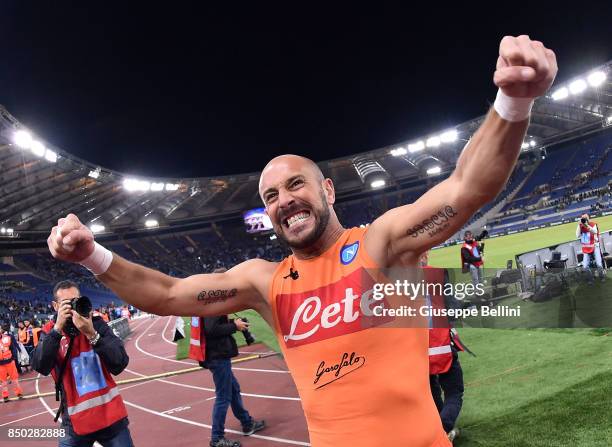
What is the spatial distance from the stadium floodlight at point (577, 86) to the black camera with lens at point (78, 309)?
119 ft

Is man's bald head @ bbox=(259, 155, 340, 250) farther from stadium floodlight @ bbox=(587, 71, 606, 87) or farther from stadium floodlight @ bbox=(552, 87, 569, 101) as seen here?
stadium floodlight @ bbox=(552, 87, 569, 101)

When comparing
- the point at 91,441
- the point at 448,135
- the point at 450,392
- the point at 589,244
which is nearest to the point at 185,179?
the point at 448,135

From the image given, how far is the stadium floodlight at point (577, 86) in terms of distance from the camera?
105ft

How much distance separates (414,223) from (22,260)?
157 feet

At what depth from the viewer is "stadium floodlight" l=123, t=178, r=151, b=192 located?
1452 inches

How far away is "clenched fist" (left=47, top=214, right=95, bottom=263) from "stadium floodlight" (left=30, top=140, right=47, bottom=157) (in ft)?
90.4

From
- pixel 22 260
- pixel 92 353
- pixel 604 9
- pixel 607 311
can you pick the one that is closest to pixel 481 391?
pixel 607 311

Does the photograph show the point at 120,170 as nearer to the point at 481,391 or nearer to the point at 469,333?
the point at 469,333

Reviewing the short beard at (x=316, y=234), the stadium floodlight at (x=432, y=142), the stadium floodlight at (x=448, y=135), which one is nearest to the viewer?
the short beard at (x=316, y=234)

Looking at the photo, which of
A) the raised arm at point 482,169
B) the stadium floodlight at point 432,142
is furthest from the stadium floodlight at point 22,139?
the stadium floodlight at point 432,142

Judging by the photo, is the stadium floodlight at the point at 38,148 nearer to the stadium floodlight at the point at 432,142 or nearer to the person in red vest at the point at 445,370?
the person in red vest at the point at 445,370

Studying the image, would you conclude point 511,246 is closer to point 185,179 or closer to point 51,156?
point 51,156

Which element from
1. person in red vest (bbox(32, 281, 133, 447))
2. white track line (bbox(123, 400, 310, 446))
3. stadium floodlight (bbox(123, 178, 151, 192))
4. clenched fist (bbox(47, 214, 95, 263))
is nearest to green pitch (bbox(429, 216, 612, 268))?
white track line (bbox(123, 400, 310, 446))

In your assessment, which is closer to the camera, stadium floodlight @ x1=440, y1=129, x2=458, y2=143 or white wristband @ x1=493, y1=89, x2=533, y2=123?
white wristband @ x1=493, y1=89, x2=533, y2=123
